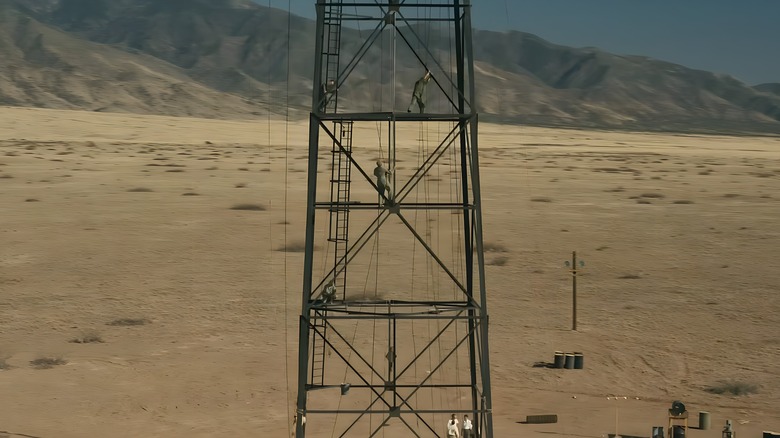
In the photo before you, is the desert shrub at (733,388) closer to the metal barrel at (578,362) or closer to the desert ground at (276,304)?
the desert ground at (276,304)

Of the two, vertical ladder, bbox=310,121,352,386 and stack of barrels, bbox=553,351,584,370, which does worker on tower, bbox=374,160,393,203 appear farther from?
stack of barrels, bbox=553,351,584,370

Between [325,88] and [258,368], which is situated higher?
[325,88]

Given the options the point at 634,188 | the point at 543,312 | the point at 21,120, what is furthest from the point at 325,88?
the point at 21,120

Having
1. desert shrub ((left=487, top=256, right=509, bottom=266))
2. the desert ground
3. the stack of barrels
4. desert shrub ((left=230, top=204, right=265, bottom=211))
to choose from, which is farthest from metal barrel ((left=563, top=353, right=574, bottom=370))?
desert shrub ((left=230, top=204, right=265, bottom=211))

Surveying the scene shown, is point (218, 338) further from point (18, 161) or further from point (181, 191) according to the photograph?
point (18, 161)

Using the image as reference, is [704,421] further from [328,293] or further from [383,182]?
[383,182]

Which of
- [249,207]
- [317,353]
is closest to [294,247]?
[249,207]

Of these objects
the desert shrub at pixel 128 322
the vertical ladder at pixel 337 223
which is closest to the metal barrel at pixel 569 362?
the vertical ladder at pixel 337 223
